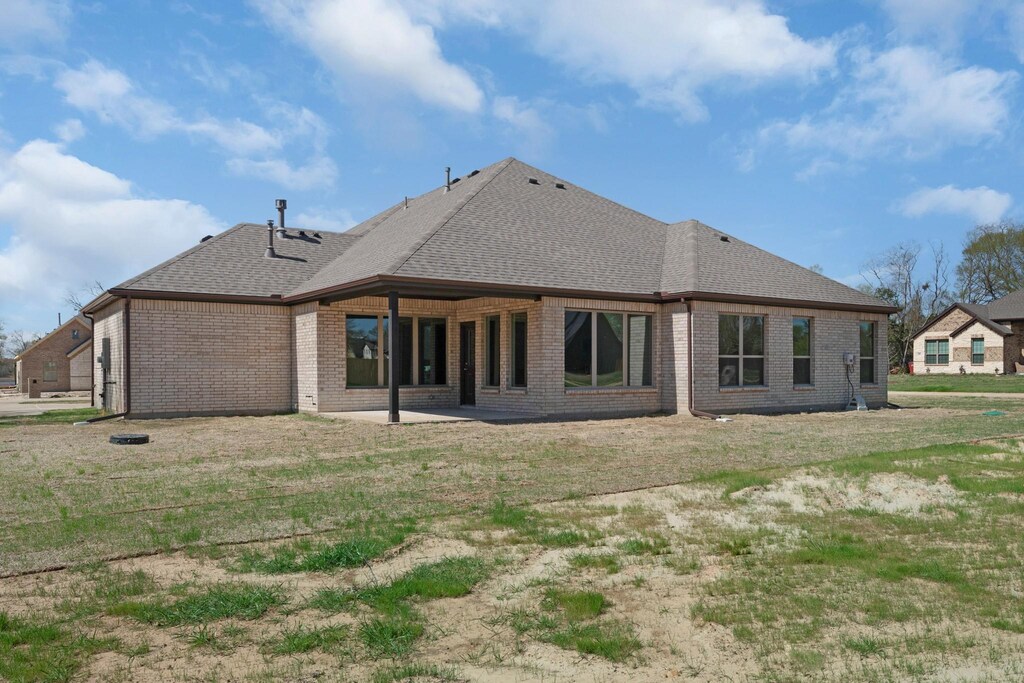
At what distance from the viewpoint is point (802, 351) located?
790 inches

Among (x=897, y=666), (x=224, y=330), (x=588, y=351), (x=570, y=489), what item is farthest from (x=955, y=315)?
(x=897, y=666)

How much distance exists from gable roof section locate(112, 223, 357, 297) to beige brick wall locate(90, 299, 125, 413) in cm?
115

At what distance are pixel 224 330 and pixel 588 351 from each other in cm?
852

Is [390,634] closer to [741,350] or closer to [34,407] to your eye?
[741,350]

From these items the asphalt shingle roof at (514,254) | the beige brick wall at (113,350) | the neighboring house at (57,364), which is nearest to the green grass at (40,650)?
the asphalt shingle roof at (514,254)

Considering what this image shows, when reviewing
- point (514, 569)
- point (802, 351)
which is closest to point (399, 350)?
point (802, 351)

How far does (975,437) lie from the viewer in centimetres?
1259

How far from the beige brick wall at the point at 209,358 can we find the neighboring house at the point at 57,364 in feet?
91.9

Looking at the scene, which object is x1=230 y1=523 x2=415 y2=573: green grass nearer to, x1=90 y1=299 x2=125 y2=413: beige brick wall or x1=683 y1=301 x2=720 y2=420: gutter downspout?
x1=683 y1=301 x2=720 y2=420: gutter downspout

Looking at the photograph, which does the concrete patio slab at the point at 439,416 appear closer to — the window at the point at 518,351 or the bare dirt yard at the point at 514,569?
the window at the point at 518,351

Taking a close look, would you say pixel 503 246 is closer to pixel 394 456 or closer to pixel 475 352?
pixel 475 352

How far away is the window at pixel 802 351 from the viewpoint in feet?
65.3

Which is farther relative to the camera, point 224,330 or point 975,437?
point 224,330

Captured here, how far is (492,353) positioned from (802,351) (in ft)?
26.4
